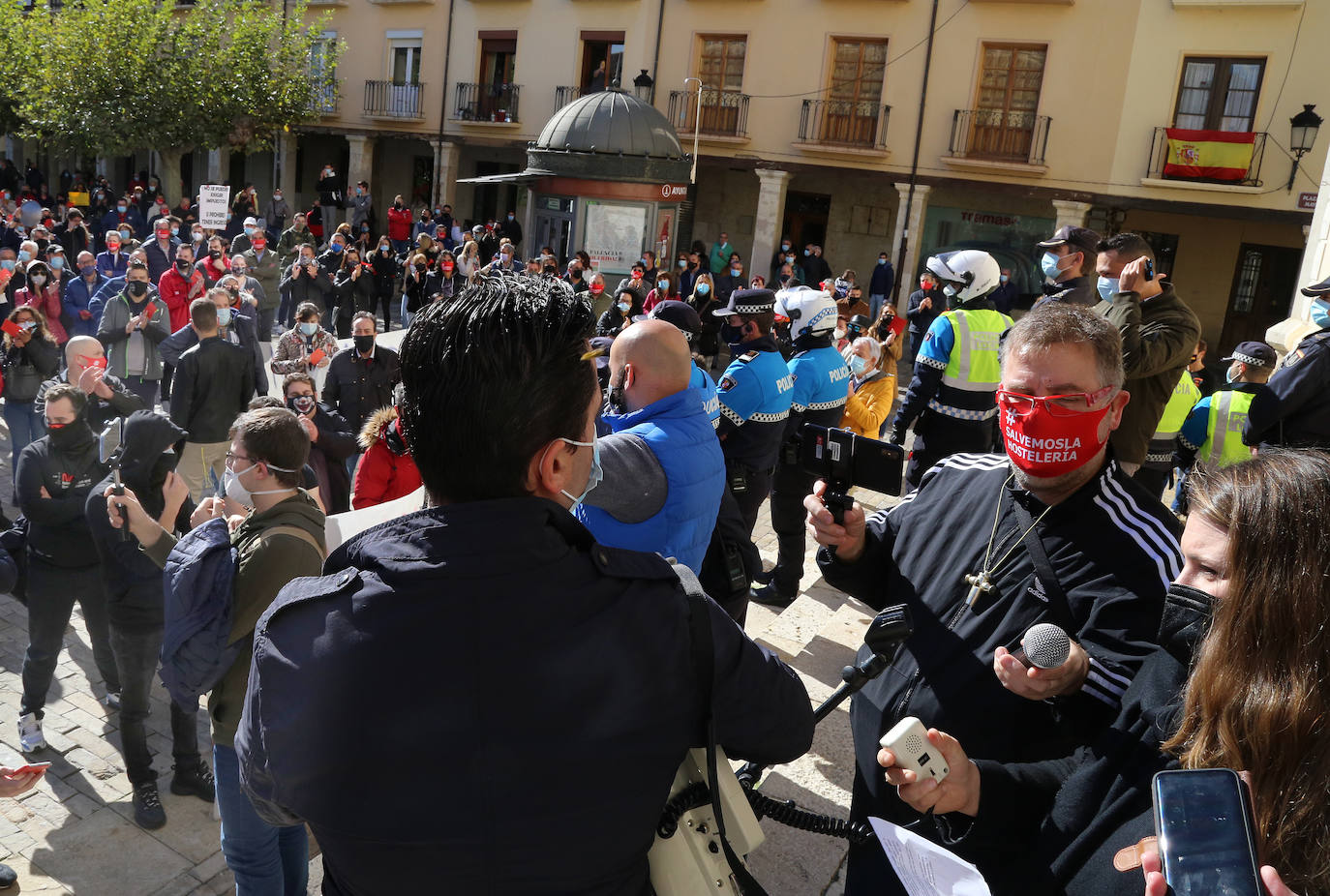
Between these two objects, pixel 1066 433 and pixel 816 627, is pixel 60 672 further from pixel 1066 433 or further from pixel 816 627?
pixel 1066 433

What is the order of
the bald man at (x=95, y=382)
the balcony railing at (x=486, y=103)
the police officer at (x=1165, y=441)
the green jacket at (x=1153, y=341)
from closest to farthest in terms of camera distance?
the green jacket at (x=1153, y=341), the bald man at (x=95, y=382), the police officer at (x=1165, y=441), the balcony railing at (x=486, y=103)

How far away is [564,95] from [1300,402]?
22221 millimetres

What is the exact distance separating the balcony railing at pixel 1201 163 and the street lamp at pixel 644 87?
1028 cm

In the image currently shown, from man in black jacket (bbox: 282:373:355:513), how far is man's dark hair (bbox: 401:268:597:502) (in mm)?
4827

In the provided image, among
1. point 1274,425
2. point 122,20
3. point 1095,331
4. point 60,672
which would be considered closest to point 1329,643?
point 1095,331

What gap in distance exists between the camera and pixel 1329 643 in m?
1.55

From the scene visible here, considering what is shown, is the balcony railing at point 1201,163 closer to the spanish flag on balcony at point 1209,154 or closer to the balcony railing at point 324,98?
the spanish flag on balcony at point 1209,154

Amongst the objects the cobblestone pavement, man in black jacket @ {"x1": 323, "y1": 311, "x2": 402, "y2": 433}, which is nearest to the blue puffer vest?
the cobblestone pavement

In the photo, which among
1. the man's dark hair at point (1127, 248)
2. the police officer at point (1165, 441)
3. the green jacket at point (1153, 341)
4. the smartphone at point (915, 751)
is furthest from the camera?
the police officer at point (1165, 441)

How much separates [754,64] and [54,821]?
21.1 metres

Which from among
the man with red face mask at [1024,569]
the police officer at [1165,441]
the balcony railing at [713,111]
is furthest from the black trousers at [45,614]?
the balcony railing at [713,111]

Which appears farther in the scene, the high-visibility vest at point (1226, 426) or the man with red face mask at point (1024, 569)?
the high-visibility vest at point (1226, 426)

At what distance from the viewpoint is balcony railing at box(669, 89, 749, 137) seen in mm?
22578

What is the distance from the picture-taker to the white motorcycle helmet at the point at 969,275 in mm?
5840
